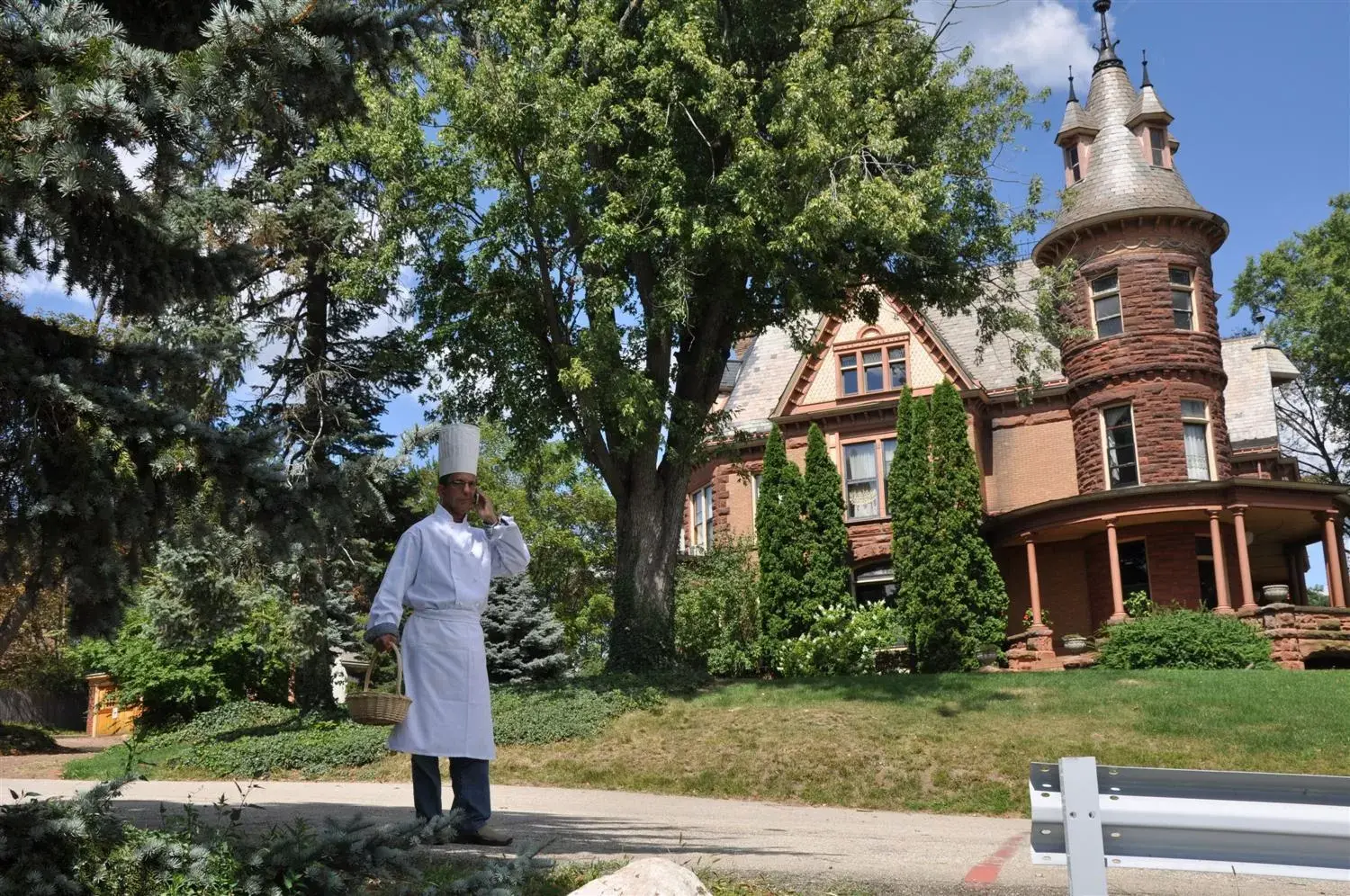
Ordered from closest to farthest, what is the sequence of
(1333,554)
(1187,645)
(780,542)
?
(1187,645) → (1333,554) → (780,542)

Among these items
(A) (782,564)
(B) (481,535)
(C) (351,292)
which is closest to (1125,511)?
(A) (782,564)

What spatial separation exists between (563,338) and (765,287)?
3775 millimetres

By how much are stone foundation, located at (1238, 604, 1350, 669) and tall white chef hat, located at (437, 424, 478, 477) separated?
21.0 metres

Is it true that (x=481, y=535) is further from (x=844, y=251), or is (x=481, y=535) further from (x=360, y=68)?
(x=844, y=251)

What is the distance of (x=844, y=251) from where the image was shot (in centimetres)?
1972

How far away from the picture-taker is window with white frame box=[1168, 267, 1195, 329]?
3014 centimetres

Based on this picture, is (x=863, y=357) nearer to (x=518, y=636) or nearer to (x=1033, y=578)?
(x=1033, y=578)

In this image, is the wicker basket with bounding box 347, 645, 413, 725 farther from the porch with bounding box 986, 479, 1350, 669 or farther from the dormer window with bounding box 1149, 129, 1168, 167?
the dormer window with bounding box 1149, 129, 1168, 167

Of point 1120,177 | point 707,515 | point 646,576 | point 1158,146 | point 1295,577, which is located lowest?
point 1295,577

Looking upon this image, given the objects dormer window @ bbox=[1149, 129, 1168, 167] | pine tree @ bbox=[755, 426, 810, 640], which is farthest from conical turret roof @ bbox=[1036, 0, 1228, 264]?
pine tree @ bbox=[755, 426, 810, 640]

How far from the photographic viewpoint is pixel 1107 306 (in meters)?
30.7

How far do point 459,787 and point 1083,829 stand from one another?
415 cm

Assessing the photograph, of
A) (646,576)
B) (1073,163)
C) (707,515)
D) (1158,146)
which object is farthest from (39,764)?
(1073,163)

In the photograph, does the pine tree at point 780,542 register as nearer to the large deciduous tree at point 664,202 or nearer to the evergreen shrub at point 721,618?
the evergreen shrub at point 721,618
